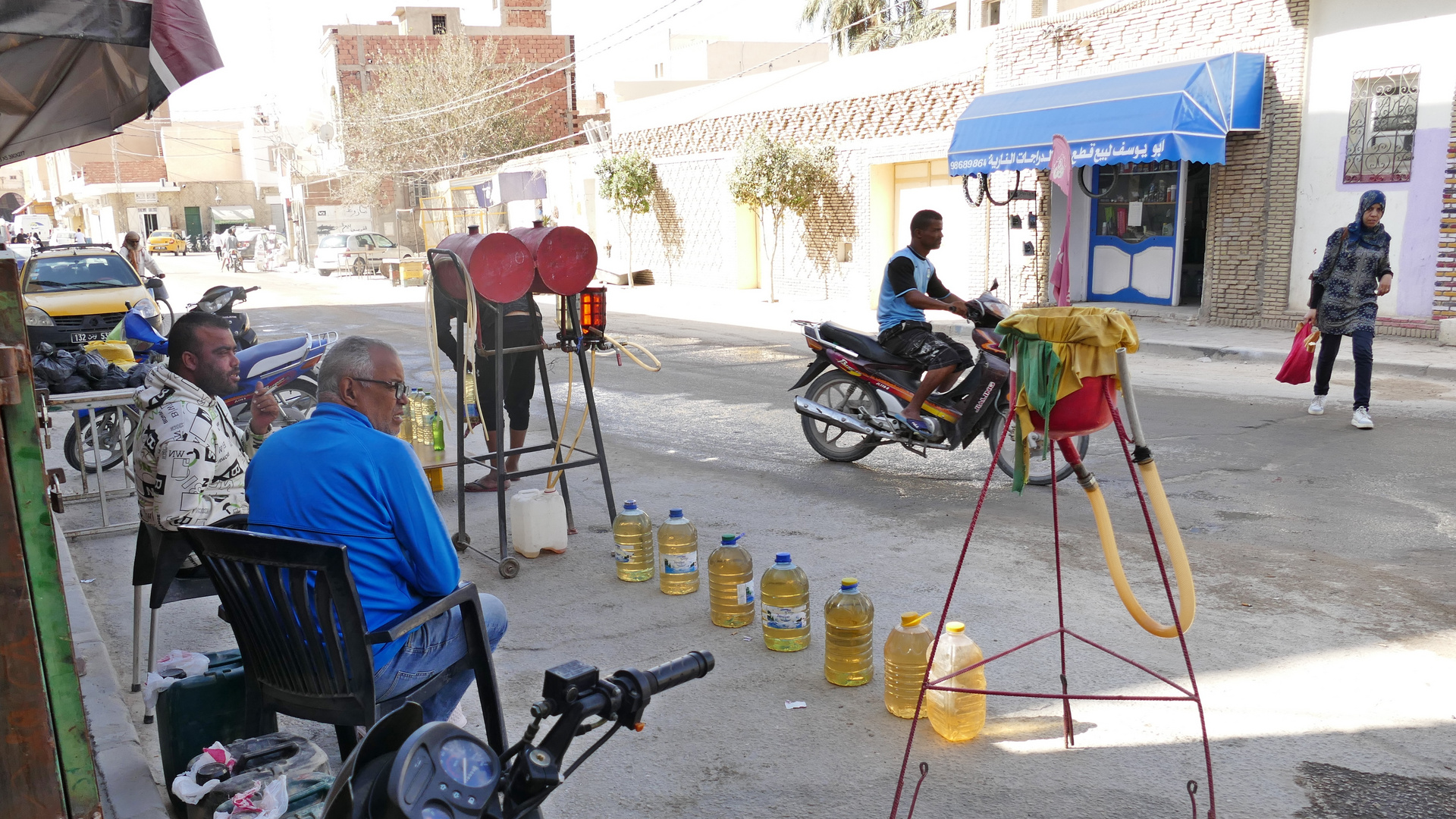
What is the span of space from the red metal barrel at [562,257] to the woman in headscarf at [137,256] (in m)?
13.0

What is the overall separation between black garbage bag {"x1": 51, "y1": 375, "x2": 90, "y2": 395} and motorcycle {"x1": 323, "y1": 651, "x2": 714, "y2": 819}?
602 cm

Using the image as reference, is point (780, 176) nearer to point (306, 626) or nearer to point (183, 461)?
point (183, 461)

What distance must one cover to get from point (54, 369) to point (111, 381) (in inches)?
15.0

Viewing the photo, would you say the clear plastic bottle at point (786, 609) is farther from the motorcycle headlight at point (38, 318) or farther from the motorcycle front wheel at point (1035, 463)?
the motorcycle headlight at point (38, 318)

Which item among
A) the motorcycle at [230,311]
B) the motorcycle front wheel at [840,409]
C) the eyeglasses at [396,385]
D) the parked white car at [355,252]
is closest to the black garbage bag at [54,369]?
the motorcycle at [230,311]

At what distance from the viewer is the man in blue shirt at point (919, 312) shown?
23.8 feet

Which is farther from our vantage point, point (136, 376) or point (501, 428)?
point (136, 376)

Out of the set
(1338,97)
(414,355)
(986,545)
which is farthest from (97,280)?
(1338,97)

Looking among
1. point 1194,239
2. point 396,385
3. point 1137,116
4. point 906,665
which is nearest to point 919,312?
point 906,665

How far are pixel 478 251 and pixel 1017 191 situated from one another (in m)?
14.1

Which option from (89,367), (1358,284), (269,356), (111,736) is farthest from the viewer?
(1358,284)

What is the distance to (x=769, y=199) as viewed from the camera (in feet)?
74.9

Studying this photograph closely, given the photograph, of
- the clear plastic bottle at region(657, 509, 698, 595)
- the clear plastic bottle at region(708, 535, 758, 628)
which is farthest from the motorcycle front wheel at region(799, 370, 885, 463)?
the clear plastic bottle at region(708, 535, 758, 628)

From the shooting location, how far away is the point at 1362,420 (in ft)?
29.2
